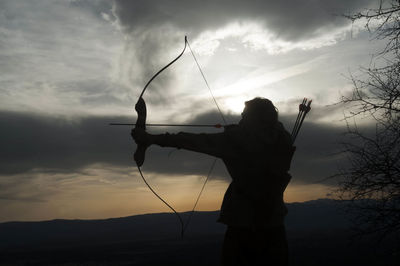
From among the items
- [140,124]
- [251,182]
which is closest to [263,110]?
[251,182]

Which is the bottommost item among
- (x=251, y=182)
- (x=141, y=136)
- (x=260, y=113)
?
(x=251, y=182)

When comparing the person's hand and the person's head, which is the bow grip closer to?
the person's hand

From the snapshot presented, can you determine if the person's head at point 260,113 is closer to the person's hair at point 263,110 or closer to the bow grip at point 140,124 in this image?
the person's hair at point 263,110

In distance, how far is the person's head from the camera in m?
4.42

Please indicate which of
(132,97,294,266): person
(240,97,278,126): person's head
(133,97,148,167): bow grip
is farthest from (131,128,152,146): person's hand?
(240,97,278,126): person's head

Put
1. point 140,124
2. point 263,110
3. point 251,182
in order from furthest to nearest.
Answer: point 140,124
point 263,110
point 251,182

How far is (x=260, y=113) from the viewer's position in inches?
175

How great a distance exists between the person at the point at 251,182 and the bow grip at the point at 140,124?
0.35 metres

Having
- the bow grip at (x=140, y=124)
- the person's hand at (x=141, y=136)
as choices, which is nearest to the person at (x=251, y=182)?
the person's hand at (x=141, y=136)

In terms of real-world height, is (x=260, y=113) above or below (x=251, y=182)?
above

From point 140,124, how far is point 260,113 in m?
1.50

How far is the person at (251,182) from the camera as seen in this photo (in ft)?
13.9

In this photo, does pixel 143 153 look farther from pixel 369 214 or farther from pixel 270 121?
pixel 369 214

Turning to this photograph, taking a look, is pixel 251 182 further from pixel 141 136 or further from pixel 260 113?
pixel 141 136
